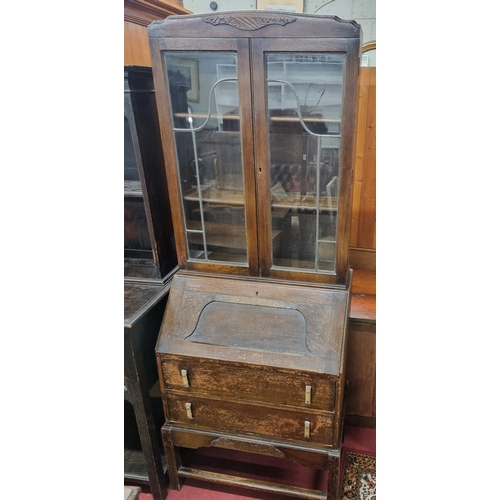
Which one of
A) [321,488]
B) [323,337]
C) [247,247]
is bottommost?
[321,488]

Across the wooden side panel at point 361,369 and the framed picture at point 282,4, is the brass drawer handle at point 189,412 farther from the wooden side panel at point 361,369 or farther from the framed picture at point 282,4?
the framed picture at point 282,4

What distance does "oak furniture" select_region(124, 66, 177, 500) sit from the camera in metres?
1.30

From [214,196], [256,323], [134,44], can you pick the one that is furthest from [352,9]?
[256,323]

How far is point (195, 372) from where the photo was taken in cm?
132

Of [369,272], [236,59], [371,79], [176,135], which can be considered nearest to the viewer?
[236,59]

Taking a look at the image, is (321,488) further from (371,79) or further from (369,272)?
(371,79)

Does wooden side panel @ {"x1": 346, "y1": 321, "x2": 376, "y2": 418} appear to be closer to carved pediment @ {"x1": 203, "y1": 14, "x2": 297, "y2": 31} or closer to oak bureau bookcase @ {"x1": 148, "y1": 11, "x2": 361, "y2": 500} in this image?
oak bureau bookcase @ {"x1": 148, "y1": 11, "x2": 361, "y2": 500}

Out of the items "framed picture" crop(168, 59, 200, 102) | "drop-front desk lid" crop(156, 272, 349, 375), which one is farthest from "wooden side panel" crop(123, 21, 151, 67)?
"drop-front desk lid" crop(156, 272, 349, 375)

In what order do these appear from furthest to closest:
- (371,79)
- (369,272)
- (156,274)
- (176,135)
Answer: (369,272), (371,79), (156,274), (176,135)

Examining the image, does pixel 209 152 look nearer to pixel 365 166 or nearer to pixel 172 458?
pixel 365 166

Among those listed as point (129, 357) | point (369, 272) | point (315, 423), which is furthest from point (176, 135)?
point (369, 272)

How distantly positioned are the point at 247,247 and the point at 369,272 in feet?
2.93

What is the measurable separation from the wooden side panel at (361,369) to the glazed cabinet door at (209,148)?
0.63 metres

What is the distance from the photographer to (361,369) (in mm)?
1724
